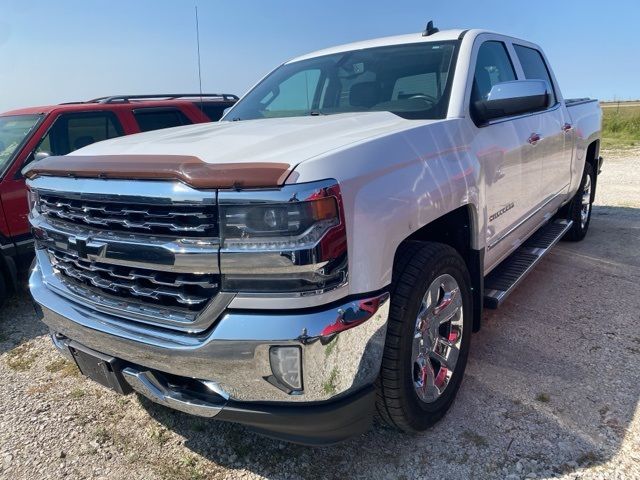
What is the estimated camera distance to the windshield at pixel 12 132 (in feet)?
15.6

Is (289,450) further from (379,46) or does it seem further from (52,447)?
(379,46)

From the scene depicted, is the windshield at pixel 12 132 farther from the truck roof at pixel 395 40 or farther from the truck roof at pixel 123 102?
the truck roof at pixel 395 40

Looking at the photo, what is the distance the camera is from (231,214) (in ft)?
5.89

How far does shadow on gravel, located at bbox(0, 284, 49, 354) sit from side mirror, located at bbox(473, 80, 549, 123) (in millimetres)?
3583

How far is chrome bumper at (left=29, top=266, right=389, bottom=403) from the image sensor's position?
71.0 inches

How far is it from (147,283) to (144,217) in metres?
0.28

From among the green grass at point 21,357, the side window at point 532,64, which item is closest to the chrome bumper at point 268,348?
the green grass at point 21,357

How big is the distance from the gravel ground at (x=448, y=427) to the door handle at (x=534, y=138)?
1.25 meters

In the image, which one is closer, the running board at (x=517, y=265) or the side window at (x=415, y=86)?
the side window at (x=415, y=86)

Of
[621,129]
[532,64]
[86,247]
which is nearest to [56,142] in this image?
[86,247]

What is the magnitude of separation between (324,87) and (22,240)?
118 inches

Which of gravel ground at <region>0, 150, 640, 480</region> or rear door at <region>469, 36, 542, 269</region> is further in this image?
rear door at <region>469, 36, 542, 269</region>

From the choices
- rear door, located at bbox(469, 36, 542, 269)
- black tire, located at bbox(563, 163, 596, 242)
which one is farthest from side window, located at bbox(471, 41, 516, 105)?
black tire, located at bbox(563, 163, 596, 242)

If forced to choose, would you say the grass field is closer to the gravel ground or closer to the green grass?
the gravel ground
